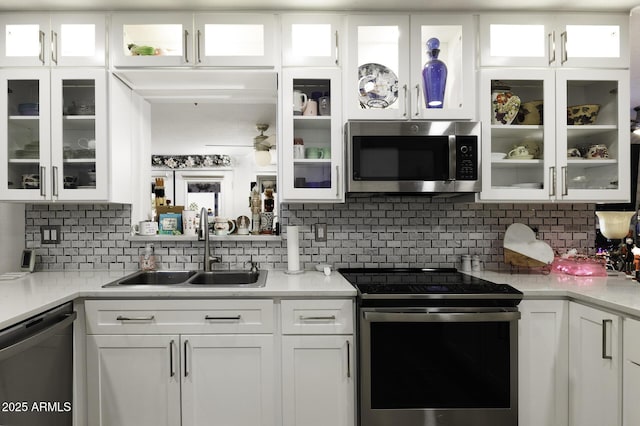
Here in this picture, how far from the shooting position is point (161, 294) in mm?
1728

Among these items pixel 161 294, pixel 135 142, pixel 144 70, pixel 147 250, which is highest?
pixel 144 70

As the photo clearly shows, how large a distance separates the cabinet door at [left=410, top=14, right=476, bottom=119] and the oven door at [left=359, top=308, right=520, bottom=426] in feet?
3.46

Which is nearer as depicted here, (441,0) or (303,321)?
(303,321)

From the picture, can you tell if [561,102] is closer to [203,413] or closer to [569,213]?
[569,213]

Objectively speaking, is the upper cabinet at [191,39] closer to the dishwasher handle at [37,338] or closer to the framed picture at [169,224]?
the framed picture at [169,224]

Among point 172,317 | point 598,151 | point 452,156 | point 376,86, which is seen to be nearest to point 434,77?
point 376,86

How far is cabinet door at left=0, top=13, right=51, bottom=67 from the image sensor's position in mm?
2002

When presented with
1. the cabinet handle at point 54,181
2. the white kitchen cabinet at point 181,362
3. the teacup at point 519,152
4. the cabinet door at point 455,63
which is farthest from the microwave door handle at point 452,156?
the cabinet handle at point 54,181

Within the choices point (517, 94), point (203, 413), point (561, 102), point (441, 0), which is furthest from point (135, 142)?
point (561, 102)

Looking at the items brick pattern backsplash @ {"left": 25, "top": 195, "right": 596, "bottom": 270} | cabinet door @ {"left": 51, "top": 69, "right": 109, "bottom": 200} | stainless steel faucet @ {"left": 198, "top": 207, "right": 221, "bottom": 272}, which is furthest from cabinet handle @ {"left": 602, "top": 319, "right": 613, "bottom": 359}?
cabinet door @ {"left": 51, "top": 69, "right": 109, "bottom": 200}

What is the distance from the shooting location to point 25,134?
2.05 metres

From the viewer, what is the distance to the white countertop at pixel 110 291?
1.50m

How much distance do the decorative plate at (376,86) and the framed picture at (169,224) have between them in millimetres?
1361

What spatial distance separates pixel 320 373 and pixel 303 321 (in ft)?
0.83
